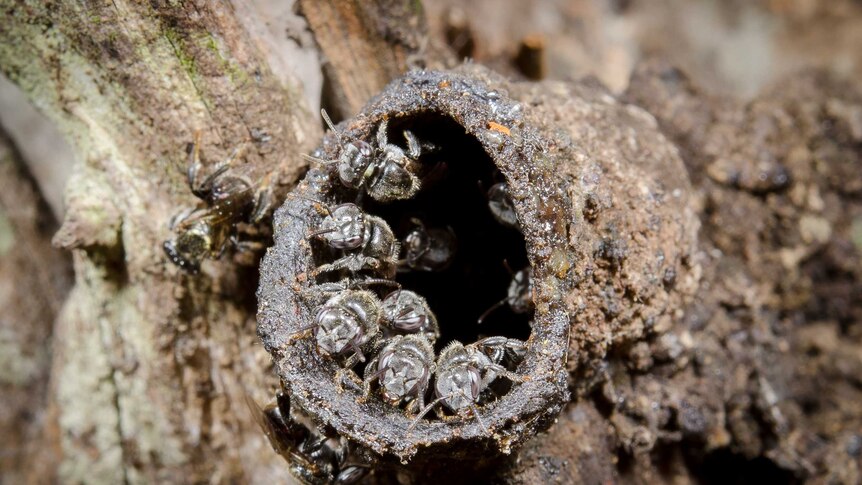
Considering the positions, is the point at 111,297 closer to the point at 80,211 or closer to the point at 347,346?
the point at 80,211

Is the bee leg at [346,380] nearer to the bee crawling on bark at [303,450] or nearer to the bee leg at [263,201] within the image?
the bee crawling on bark at [303,450]

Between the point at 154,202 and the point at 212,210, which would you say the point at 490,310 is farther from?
the point at 154,202

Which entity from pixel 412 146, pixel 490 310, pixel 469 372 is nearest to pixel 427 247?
pixel 490 310

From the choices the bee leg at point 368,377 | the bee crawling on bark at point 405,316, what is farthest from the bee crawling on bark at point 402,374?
the bee crawling on bark at point 405,316

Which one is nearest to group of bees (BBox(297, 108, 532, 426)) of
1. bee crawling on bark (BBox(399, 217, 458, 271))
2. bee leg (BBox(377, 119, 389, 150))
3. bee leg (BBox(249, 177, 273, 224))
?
bee leg (BBox(377, 119, 389, 150))

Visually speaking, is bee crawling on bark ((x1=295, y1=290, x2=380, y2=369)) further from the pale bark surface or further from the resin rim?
the pale bark surface

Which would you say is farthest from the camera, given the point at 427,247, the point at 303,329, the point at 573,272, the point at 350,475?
the point at 427,247
